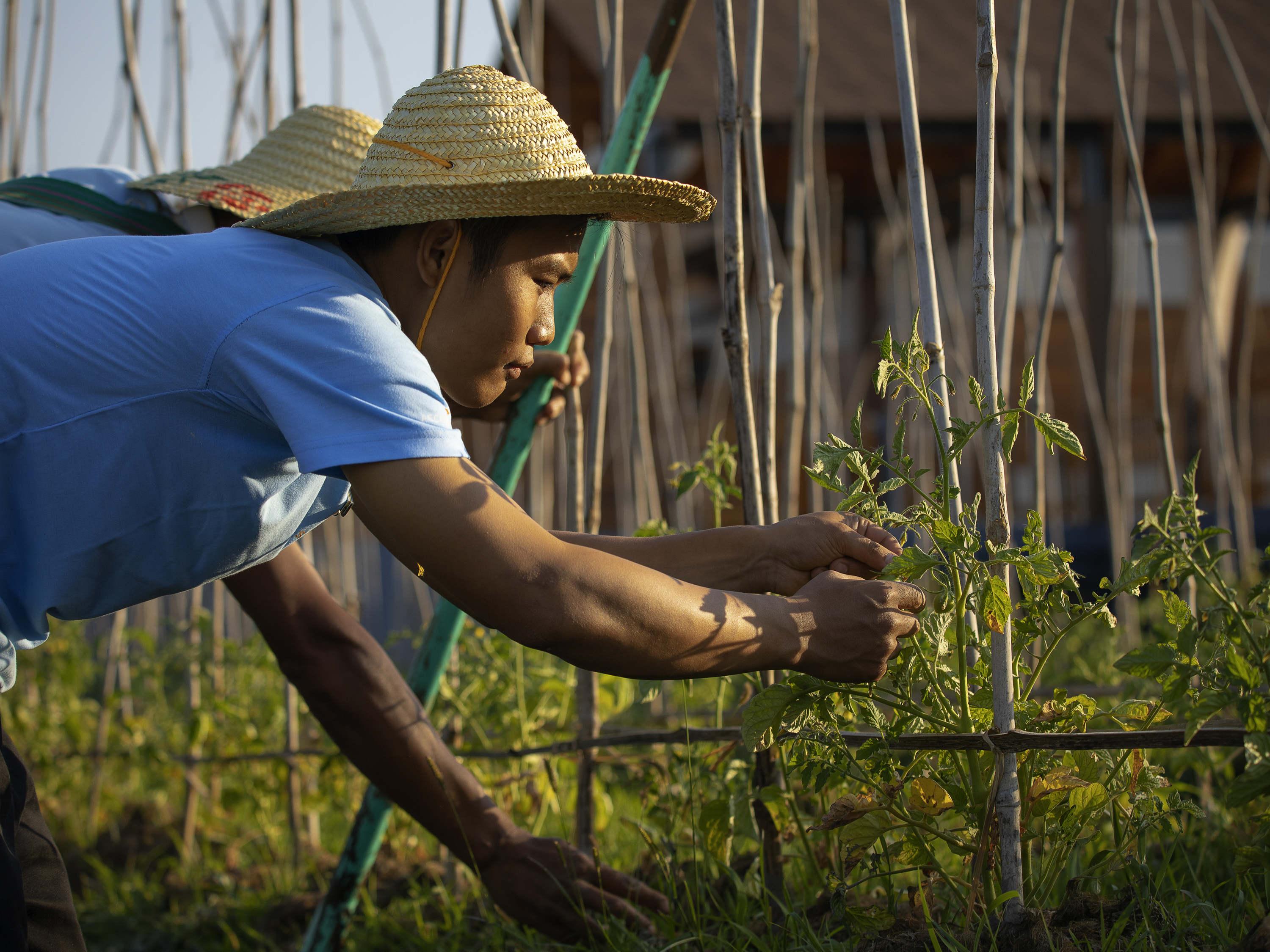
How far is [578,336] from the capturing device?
1.82 m

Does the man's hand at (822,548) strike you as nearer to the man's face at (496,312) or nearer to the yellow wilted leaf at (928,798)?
A: the yellow wilted leaf at (928,798)

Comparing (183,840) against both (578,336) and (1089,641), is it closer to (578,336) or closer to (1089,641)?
(578,336)

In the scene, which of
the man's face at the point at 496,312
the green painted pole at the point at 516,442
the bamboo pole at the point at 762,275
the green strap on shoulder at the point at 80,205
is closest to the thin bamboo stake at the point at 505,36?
the green painted pole at the point at 516,442

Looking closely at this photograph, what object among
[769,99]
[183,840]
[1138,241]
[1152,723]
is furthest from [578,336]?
[1138,241]

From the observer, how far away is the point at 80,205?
1.62 meters

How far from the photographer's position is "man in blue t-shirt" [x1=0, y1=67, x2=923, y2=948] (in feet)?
2.99

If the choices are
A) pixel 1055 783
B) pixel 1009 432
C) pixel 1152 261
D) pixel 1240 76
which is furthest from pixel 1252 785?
pixel 1240 76

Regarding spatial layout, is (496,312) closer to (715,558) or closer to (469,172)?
(469,172)

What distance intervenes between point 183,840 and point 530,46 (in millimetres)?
1878

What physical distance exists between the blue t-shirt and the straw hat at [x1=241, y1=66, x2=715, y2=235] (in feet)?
0.19

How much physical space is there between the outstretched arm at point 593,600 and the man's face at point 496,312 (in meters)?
0.20

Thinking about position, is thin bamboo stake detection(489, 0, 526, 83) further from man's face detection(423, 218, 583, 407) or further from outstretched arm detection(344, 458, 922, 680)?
outstretched arm detection(344, 458, 922, 680)

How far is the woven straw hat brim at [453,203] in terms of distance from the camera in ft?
3.37

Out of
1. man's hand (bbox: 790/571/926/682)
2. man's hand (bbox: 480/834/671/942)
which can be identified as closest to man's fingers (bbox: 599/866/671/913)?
man's hand (bbox: 480/834/671/942)
